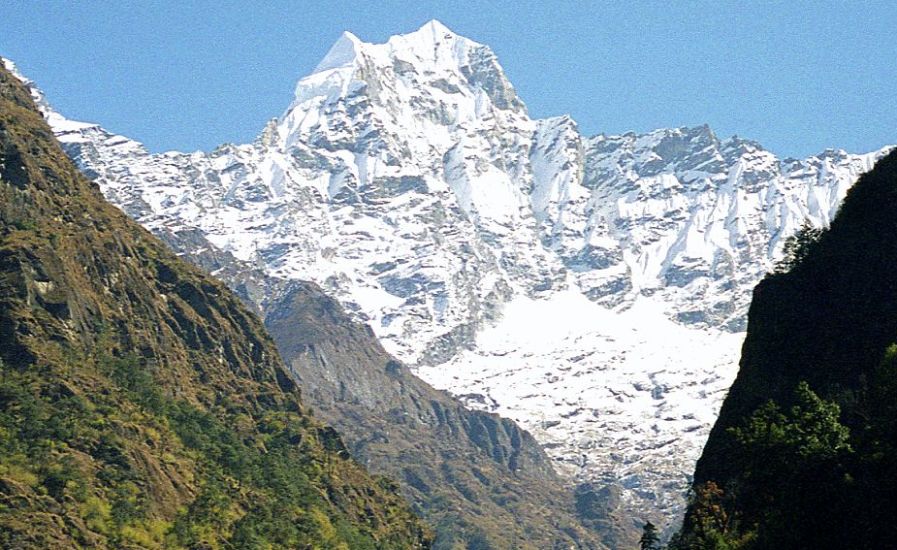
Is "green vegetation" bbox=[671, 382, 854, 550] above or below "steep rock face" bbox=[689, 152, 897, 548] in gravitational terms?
below

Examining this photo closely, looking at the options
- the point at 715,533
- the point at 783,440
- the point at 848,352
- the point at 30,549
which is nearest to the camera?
the point at 783,440

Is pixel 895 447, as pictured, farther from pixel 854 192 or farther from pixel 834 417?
pixel 854 192

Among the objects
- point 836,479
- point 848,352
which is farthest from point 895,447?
point 848,352

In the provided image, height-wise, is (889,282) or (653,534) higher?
(889,282)

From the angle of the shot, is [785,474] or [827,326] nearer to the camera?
[785,474]

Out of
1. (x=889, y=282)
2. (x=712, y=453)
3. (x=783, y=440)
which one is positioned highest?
(x=889, y=282)

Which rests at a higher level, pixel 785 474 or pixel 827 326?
pixel 827 326

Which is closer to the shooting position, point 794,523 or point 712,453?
point 794,523

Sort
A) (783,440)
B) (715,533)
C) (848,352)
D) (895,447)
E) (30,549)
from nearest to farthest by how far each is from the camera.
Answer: (895,447) → (783,440) → (715,533) → (848,352) → (30,549)

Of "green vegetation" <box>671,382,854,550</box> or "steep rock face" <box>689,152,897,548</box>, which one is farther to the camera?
"steep rock face" <box>689,152,897,548</box>

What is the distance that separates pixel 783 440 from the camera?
122m

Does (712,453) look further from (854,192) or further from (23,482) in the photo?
(23,482)

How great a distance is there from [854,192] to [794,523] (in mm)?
79503

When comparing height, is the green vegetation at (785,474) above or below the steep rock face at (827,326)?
below
